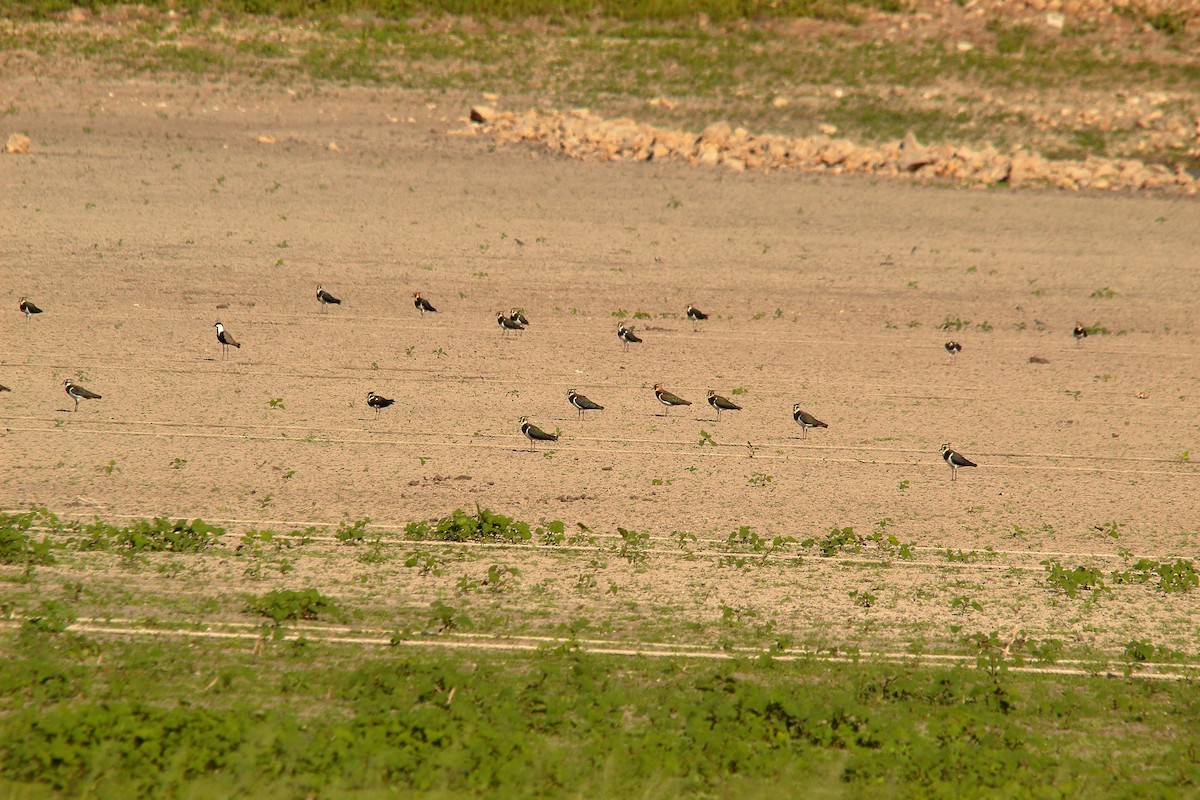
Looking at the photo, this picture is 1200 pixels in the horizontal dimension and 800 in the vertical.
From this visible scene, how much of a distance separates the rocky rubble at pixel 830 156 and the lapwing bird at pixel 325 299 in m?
8.44

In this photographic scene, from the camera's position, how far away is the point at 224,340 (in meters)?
19.5

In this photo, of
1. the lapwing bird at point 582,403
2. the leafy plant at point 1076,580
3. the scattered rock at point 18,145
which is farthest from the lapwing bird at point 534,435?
the scattered rock at point 18,145

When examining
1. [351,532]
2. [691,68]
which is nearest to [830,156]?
[691,68]

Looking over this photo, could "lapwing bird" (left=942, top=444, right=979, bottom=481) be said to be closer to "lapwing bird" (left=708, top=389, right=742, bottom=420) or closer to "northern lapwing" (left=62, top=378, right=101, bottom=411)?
"lapwing bird" (left=708, top=389, right=742, bottom=420)

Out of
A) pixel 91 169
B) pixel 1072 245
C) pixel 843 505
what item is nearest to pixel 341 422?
pixel 843 505

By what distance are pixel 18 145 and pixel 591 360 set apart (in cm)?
1398

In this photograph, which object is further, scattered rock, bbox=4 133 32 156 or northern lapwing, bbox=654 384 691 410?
scattered rock, bbox=4 133 32 156

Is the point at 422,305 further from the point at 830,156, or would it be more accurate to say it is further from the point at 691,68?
the point at 691,68

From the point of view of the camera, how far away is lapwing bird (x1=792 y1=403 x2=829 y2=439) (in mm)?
17188

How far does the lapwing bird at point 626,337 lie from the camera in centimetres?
2030

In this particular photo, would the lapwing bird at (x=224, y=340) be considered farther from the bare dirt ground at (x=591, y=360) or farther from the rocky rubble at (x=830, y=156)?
the rocky rubble at (x=830, y=156)

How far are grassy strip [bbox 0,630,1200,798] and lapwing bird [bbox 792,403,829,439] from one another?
242 inches

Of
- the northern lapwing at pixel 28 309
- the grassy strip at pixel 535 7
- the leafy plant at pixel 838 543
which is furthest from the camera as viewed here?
the grassy strip at pixel 535 7

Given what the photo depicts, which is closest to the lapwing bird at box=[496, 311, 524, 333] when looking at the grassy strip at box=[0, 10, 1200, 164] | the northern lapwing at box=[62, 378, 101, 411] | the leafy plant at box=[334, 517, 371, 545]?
the northern lapwing at box=[62, 378, 101, 411]
